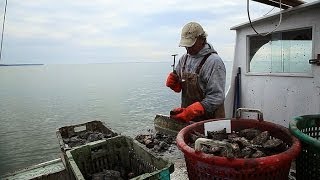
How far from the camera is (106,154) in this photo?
9.56ft

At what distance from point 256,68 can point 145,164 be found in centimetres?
453

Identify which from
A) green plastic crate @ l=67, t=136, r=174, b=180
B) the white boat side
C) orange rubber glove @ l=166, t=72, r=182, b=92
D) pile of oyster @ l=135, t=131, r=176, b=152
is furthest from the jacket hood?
the white boat side

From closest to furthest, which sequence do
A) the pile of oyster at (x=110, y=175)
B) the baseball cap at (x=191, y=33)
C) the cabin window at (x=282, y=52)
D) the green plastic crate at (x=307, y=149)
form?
the green plastic crate at (x=307, y=149), the pile of oyster at (x=110, y=175), the baseball cap at (x=191, y=33), the cabin window at (x=282, y=52)

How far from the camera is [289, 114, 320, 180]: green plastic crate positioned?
6.53ft

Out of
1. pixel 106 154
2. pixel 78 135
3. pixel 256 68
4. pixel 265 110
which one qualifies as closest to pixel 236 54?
pixel 256 68

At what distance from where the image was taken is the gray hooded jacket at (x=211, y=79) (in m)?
3.50

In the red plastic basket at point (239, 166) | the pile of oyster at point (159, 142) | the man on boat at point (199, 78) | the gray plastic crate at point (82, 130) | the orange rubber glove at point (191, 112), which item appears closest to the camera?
the red plastic basket at point (239, 166)

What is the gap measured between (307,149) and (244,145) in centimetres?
51

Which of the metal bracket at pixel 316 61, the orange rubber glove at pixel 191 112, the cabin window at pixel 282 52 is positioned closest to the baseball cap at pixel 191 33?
the orange rubber glove at pixel 191 112

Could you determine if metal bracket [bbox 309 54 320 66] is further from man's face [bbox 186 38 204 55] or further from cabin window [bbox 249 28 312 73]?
man's face [bbox 186 38 204 55]

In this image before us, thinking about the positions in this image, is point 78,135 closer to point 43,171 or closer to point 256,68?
point 43,171

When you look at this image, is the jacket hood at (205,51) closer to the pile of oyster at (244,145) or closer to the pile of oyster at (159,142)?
the pile of oyster at (244,145)

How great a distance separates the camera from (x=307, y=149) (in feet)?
6.92

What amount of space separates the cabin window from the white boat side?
122 mm
